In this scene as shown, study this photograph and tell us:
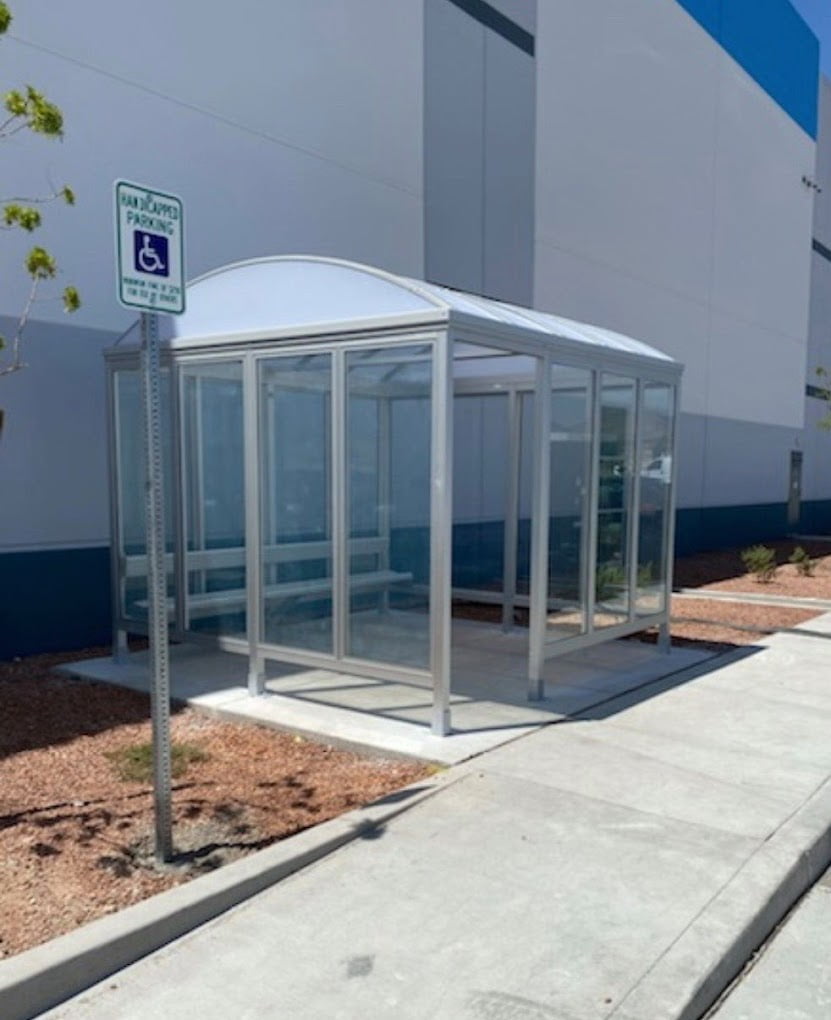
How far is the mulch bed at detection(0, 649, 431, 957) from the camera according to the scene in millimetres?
3486

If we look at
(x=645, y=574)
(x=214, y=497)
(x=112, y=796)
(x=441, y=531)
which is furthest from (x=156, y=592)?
(x=645, y=574)

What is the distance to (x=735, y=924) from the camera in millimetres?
3359

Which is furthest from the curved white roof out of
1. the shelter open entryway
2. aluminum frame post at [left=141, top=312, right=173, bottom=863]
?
aluminum frame post at [left=141, top=312, right=173, bottom=863]

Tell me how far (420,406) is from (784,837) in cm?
327

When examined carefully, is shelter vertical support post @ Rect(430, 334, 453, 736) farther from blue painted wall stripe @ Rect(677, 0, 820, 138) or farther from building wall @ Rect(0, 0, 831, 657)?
blue painted wall stripe @ Rect(677, 0, 820, 138)

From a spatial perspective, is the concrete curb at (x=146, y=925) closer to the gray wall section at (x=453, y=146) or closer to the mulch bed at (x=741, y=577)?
the gray wall section at (x=453, y=146)

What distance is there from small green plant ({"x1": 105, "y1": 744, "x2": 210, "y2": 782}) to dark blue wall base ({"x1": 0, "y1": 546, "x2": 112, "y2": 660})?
259 centimetres

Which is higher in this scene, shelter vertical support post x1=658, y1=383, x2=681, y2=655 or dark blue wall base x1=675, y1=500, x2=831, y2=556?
shelter vertical support post x1=658, y1=383, x2=681, y2=655

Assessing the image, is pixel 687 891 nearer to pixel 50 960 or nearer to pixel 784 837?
pixel 784 837

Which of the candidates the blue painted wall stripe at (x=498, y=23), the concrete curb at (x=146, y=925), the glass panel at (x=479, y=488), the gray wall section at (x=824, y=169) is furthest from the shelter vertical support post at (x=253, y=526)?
the gray wall section at (x=824, y=169)

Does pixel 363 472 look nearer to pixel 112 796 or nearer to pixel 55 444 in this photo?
pixel 112 796

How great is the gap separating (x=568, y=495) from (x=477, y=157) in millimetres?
6648

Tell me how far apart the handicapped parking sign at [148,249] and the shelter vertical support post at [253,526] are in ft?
8.29

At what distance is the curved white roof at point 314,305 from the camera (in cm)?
541
